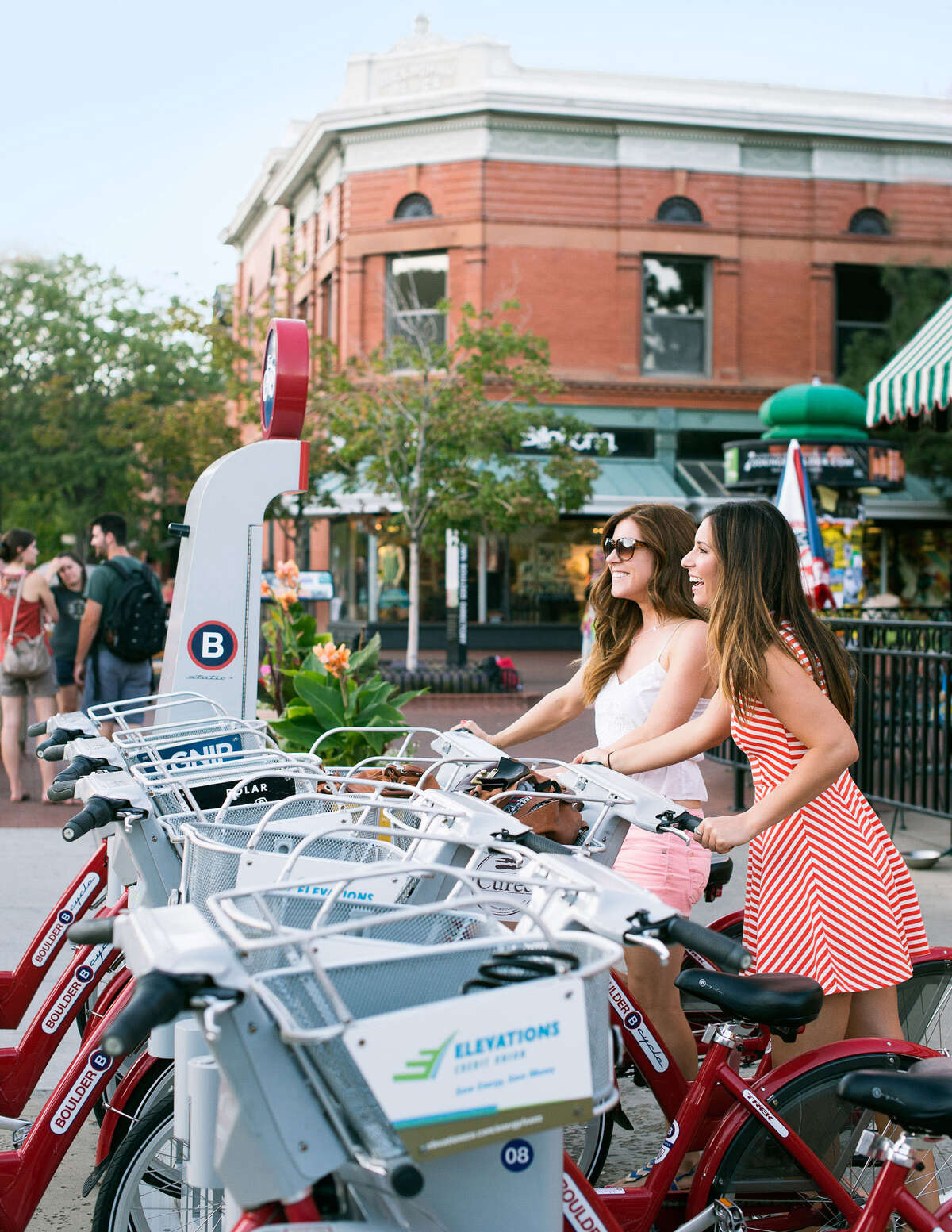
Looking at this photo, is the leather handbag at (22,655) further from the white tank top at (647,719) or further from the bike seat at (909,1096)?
the bike seat at (909,1096)

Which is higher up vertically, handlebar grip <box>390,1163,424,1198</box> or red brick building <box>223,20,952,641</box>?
red brick building <box>223,20,952,641</box>

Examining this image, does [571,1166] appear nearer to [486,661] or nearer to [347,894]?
[347,894]

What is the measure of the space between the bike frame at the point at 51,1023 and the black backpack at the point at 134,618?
5748mm

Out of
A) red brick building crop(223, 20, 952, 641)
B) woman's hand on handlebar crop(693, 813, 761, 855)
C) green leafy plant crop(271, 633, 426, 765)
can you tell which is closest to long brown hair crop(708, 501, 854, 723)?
woman's hand on handlebar crop(693, 813, 761, 855)

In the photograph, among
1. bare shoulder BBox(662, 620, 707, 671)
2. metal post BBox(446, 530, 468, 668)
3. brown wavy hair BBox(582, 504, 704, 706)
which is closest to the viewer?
bare shoulder BBox(662, 620, 707, 671)

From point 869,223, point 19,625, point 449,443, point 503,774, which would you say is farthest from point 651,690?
point 869,223

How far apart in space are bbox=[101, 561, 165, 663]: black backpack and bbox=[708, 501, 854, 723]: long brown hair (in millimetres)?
6661

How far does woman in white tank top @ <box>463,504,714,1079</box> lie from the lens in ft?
11.7

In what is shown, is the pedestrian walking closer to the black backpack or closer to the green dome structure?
the black backpack

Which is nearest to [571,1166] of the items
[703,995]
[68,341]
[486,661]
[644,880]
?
[703,995]

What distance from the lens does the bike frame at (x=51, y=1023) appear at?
346cm

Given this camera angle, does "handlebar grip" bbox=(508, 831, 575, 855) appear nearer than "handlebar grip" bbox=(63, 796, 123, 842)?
Yes

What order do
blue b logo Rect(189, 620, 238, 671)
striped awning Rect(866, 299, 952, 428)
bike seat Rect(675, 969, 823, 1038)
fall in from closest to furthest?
bike seat Rect(675, 969, 823, 1038)
blue b logo Rect(189, 620, 238, 671)
striped awning Rect(866, 299, 952, 428)

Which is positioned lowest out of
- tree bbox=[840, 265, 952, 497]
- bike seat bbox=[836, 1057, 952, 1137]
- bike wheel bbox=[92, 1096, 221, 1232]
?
bike wheel bbox=[92, 1096, 221, 1232]
